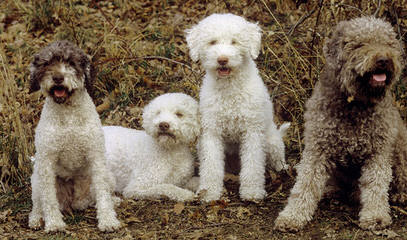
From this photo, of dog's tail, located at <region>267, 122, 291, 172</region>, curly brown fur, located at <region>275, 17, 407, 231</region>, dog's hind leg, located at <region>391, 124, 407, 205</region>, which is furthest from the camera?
dog's tail, located at <region>267, 122, 291, 172</region>

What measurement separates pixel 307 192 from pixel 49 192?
2.14m

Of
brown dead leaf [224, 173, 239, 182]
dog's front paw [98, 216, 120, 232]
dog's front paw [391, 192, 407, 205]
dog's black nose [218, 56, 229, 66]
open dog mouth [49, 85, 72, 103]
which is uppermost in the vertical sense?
open dog mouth [49, 85, 72, 103]

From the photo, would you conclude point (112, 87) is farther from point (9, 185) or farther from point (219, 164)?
point (219, 164)

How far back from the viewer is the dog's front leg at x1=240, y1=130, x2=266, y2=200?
470 cm

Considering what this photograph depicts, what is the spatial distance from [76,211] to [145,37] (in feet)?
12.9

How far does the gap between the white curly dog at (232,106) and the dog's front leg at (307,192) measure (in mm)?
610

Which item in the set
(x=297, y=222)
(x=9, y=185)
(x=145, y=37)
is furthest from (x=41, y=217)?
(x=145, y=37)

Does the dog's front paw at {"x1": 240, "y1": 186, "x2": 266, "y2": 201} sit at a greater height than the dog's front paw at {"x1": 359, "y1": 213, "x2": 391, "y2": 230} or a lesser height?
greater

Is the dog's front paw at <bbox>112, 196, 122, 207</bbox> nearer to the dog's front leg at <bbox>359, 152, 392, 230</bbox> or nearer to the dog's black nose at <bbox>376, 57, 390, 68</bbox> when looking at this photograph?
the dog's front leg at <bbox>359, 152, 392, 230</bbox>

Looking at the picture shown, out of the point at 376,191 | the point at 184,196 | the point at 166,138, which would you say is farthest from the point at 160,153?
the point at 376,191

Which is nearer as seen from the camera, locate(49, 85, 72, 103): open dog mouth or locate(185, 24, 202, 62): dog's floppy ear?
locate(49, 85, 72, 103): open dog mouth

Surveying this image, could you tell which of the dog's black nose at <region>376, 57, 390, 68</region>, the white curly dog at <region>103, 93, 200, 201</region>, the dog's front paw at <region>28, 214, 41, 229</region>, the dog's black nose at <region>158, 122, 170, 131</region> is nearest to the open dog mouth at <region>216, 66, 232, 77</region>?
the white curly dog at <region>103, 93, 200, 201</region>

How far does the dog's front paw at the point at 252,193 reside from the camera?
468 cm

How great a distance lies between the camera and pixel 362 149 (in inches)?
155
